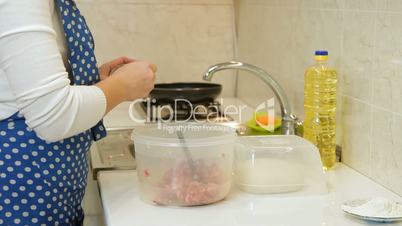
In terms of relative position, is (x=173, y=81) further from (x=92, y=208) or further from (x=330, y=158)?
(x=330, y=158)

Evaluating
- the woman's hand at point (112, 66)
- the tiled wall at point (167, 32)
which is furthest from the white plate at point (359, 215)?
the tiled wall at point (167, 32)

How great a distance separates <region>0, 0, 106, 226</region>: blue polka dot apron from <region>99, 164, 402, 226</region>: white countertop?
10cm

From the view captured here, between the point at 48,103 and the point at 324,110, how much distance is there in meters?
0.72

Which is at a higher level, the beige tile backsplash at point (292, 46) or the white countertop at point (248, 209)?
the beige tile backsplash at point (292, 46)

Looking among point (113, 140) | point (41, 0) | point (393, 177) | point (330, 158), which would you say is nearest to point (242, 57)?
point (113, 140)

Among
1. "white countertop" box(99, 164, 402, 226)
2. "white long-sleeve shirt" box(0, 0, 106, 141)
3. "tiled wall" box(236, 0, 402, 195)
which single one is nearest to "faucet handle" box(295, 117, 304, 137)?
"tiled wall" box(236, 0, 402, 195)

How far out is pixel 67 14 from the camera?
1221 mm

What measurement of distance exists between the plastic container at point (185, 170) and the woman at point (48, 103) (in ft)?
0.41

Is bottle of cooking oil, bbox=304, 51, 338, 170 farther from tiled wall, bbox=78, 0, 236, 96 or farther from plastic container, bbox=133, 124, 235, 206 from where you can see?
tiled wall, bbox=78, 0, 236, 96

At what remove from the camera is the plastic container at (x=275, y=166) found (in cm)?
130

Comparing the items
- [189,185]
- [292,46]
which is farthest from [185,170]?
[292,46]

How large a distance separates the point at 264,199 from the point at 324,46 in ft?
1.67

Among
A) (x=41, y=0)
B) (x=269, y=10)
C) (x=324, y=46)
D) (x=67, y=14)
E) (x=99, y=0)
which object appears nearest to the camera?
(x=41, y=0)

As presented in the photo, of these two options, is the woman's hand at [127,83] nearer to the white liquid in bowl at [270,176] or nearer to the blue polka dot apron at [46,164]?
the blue polka dot apron at [46,164]
